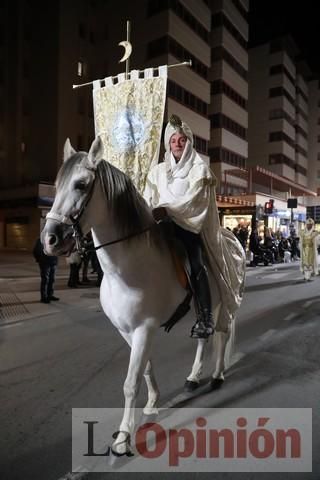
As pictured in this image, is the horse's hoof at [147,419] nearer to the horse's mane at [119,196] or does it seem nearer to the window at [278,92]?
the horse's mane at [119,196]

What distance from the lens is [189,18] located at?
1289 inches

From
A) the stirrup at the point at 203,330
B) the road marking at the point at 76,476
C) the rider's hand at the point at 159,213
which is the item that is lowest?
the road marking at the point at 76,476

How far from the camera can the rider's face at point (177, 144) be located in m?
3.53

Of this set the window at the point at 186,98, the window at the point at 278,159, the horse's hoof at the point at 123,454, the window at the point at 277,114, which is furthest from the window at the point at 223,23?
the horse's hoof at the point at 123,454

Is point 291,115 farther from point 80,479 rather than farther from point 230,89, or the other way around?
point 80,479

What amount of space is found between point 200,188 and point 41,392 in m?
2.89

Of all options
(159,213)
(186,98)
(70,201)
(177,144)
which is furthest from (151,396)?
(186,98)

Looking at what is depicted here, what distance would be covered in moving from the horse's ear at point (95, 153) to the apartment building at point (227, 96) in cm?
3379

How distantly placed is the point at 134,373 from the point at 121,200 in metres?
1.37

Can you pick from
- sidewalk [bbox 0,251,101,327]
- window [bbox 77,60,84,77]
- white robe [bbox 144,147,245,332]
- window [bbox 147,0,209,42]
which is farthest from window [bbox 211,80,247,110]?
white robe [bbox 144,147,245,332]

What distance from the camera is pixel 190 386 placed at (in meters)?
4.14

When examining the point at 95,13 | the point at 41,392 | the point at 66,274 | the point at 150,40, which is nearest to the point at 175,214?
the point at 41,392

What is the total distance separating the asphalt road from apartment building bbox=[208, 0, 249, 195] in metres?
29.9

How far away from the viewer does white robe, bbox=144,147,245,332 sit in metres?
3.21
